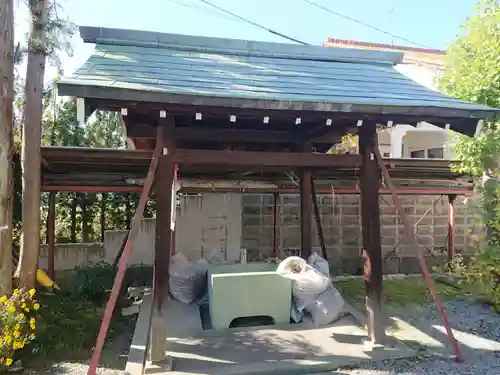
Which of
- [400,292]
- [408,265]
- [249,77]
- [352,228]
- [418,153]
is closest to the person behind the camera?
[249,77]

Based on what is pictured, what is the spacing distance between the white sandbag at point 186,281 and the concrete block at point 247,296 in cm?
121

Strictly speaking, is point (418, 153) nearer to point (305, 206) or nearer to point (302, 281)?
point (305, 206)

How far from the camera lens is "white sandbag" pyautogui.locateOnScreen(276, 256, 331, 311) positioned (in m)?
5.24

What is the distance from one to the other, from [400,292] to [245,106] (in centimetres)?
531

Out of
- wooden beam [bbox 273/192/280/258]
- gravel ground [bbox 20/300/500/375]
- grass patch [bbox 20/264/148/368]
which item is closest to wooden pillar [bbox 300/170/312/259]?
gravel ground [bbox 20/300/500/375]

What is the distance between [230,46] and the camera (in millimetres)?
5680

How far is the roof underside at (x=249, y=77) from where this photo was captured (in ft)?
12.0

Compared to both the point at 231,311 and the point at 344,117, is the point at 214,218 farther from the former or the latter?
the point at 344,117

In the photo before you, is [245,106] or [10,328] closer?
[245,106]

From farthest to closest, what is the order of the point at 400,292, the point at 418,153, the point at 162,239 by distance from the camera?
the point at 418,153 < the point at 400,292 < the point at 162,239

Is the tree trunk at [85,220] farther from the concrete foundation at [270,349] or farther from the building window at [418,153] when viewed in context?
the building window at [418,153]

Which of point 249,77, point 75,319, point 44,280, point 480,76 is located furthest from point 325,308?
point 44,280

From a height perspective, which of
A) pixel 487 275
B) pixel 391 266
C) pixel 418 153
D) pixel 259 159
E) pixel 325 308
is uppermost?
pixel 418 153

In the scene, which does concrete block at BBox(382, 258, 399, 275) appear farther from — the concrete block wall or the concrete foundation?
the concrete foundation
